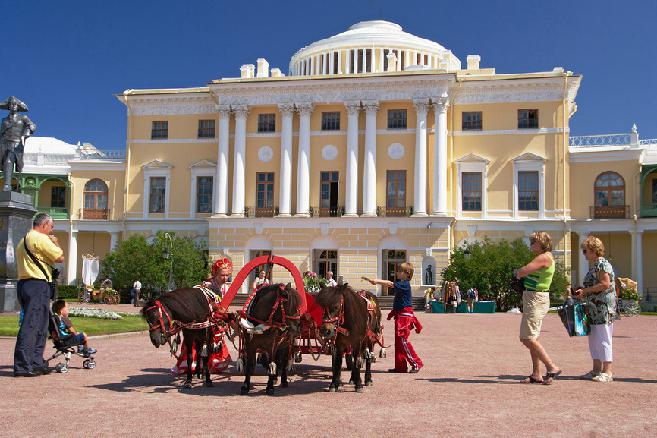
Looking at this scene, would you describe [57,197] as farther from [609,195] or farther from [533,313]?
[533,313]

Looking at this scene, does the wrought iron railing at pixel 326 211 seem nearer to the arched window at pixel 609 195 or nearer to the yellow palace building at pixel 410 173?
the yellow palace building at pixel 410 173

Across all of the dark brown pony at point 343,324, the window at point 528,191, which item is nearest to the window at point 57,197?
the window at point 528,191

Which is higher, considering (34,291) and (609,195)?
(609,195)

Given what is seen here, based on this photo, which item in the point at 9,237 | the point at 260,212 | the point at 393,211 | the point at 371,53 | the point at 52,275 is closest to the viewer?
the point at 52,275

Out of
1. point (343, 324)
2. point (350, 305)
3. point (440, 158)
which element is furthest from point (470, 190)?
point (343, 324)

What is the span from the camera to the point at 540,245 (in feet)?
34.4

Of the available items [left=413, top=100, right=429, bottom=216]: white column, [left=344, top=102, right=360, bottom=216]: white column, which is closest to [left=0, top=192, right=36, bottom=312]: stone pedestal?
[left=344, top=102, right=360, bottom=216]: white column

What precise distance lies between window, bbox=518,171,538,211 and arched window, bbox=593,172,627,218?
3.58m

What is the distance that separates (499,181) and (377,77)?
33.4ft

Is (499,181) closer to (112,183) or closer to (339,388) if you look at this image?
(112,183)

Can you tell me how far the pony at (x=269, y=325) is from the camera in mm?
9133

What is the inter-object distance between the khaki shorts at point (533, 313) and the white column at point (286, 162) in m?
35.1

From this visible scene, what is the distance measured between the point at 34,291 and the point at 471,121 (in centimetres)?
3808

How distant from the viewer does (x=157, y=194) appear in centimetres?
4938
